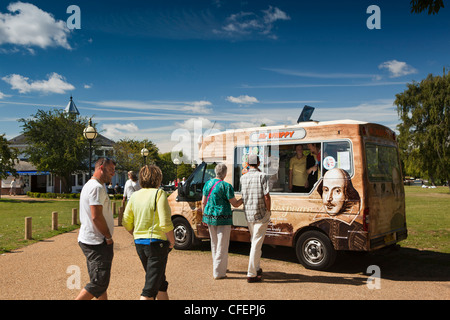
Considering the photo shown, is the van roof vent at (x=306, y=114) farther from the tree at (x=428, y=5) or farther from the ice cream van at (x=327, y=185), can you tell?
the tree at (x=428, y=5)

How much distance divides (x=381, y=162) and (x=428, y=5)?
3112mm

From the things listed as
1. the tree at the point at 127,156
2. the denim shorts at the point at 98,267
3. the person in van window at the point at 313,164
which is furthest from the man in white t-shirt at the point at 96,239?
the tree at the point at 127,156

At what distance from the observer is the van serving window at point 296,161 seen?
289 inches

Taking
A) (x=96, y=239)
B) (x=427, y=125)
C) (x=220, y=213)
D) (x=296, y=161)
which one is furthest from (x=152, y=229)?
(x=427, y=125)

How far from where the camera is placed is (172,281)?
6.53 meters

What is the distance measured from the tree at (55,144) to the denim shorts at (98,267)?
3569cm

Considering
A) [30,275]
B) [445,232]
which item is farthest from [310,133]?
[445,232]

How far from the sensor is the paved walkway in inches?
229

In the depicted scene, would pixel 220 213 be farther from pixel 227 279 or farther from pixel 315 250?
pixel 315 250

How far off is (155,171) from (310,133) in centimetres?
406

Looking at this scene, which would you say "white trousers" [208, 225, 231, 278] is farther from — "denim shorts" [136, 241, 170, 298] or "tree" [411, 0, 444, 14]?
"tree" [411, 0, 444, 14]

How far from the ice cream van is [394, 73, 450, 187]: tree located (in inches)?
1474

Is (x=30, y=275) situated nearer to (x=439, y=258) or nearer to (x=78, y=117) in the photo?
(x=439, y=258)

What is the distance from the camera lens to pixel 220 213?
21.7 feet
